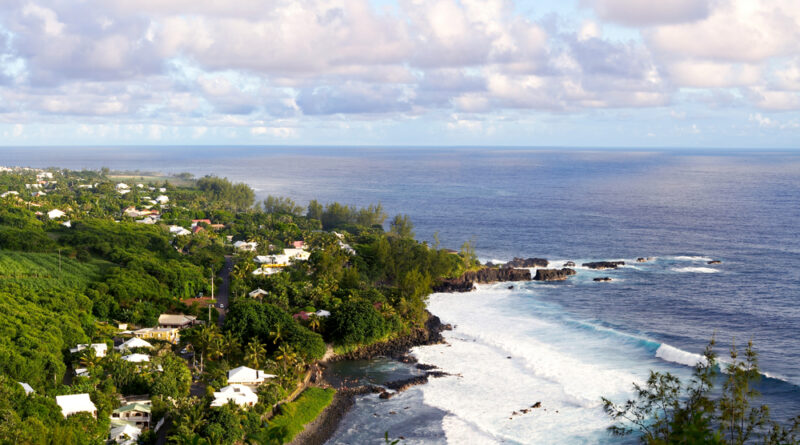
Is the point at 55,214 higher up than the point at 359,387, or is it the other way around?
the point at 55,214

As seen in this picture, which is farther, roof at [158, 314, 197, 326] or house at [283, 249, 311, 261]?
house at [283, 249, 311, 261]

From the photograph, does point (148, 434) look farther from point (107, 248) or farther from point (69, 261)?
point (107, 248)

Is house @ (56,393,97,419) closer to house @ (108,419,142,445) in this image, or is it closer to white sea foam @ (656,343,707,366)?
house @ (108,419,142,445)

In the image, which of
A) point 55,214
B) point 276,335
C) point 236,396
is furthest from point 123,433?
point 55,214

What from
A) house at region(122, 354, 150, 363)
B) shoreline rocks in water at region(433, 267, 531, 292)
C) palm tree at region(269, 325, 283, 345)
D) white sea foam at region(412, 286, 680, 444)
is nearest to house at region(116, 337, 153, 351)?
house at region(122, 354, 150, 363)

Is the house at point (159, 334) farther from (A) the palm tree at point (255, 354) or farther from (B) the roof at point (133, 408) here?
(B) the roof at point (133, 408)

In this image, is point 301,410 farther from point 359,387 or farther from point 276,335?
point 276,335

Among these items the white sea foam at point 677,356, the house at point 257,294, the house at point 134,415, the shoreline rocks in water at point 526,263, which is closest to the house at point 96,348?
the house at point 134,415
